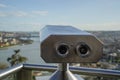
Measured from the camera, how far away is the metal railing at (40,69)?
1580 mm

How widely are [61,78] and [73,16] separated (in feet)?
10.8

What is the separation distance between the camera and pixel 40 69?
1795mm

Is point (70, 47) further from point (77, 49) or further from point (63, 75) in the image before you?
point (63, 75)

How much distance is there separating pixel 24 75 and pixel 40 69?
0.14m

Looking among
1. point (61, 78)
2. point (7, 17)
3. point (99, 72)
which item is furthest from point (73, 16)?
point (61, 78)

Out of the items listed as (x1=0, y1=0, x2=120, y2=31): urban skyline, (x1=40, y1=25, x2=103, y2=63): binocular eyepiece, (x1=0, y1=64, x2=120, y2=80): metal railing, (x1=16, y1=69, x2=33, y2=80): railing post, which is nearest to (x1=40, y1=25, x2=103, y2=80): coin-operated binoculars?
(x1=40, y1=25, x2=103, y2=63): binocular eyepiece

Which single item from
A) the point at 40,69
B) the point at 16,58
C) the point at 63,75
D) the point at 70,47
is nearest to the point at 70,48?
the point at 70,47

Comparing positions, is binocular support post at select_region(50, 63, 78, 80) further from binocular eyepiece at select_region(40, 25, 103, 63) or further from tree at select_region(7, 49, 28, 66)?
tree at select_region(7, 49, 28, 66)

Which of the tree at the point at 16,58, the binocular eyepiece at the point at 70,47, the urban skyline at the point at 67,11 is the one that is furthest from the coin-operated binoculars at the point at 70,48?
the urban skyline at the point at 67,11

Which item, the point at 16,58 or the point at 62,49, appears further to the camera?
the point at 16,58

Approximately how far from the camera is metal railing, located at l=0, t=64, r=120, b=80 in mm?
1580

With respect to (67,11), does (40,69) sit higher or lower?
lower

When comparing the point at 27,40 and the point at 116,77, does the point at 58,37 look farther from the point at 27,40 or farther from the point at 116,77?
the point at 27,40

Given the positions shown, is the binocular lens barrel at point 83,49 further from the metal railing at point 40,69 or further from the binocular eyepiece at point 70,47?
the metal railing at point 40,69
